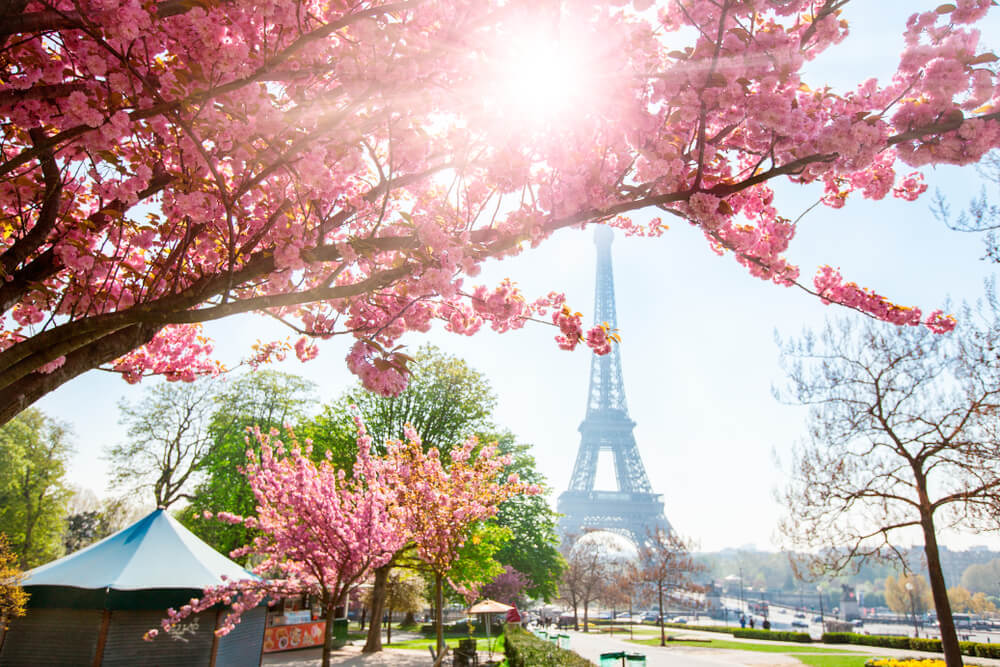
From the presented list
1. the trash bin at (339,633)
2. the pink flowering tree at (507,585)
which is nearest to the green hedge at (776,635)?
the pink flowering tree at (507,585)

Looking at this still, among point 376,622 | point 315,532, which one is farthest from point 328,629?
point 376,622

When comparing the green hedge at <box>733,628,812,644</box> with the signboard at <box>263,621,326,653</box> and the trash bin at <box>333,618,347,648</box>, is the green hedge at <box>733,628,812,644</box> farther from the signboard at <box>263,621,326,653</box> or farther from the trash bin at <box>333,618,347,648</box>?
the signboard at <box>263,621,326,653</box>

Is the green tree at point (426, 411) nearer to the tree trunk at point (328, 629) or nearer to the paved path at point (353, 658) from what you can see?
the paved path at point (353, 658)

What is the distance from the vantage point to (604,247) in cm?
6103

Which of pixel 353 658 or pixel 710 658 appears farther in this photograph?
pixel 710 658

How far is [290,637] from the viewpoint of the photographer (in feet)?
48.6

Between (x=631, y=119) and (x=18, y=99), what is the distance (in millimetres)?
3354

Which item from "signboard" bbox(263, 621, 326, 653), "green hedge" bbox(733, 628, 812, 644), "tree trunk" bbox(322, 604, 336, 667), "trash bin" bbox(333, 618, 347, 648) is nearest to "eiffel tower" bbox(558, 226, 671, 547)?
"green hedge" bbox(733, 628, 812, 644)

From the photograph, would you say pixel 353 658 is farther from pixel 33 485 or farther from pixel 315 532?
pixel 33 485

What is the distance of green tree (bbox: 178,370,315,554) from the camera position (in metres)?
19.5

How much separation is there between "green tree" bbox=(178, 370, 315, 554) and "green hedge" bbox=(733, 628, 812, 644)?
944 inches

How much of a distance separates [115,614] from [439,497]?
209 inches

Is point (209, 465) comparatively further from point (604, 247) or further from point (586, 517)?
point (604, 247)

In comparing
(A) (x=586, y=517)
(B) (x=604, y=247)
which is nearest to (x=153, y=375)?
(A) (x=586, y=517)
